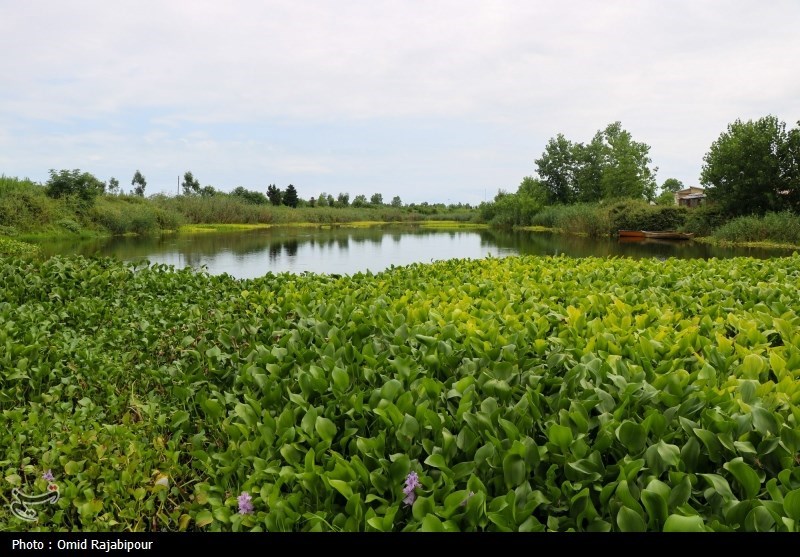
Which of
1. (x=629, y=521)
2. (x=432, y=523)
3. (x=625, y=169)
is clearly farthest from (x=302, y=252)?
(x=625, y=169)

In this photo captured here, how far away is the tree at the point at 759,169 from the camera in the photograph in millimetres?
28875

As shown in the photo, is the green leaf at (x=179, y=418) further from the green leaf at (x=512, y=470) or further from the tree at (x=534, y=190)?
the tree at (x=534, y=190)

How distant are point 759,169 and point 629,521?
110ft

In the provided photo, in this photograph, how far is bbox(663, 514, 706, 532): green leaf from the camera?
1348mm

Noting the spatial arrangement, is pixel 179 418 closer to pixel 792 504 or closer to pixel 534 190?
pixel 792 504

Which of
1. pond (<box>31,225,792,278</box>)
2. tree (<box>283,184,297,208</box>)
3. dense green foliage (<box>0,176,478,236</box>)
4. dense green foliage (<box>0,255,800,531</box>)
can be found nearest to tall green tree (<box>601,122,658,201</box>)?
pond (<box>31,225,792,278</box>)

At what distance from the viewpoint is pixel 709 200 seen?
105 ft

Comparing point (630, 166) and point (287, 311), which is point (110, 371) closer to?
point (287, 311)

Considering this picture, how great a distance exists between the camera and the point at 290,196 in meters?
60.3

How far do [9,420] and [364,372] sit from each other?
2.17 metres

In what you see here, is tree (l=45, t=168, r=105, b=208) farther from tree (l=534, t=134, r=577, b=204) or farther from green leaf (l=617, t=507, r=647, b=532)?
tree (l=534, t=134, r=577, b=204)

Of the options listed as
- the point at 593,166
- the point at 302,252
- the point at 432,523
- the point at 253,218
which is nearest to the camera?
the point at 432,523

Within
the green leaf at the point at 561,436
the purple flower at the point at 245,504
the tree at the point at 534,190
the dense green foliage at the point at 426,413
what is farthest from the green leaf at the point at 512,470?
the tree at the point at 534,190

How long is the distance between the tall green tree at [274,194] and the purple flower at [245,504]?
60794 mm
